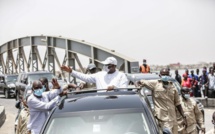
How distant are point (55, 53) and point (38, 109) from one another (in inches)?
987

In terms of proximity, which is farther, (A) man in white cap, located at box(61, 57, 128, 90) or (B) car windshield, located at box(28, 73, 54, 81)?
(B) car windshield, located at box(28, 73, 54, 81)

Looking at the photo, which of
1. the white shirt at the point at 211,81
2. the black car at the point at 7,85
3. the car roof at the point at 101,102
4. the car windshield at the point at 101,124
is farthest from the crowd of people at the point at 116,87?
the black car at the point at 7,85

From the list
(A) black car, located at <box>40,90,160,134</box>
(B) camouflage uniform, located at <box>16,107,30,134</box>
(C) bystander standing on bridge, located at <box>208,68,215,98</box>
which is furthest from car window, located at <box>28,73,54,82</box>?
(A) black car, located at <box>40,90,160,134</box>

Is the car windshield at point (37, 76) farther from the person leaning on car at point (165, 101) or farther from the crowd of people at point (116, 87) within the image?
the person leaning on car at point (165, 101)

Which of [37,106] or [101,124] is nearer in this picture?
[101,124]

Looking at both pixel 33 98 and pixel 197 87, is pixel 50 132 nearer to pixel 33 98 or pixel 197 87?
pixel 33 98

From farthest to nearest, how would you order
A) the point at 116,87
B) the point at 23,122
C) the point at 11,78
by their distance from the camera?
1. the point at 11,78
2. the point at 23,122
3. the point at 116,87

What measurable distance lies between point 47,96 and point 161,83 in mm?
1908

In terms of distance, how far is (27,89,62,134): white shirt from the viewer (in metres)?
5.99

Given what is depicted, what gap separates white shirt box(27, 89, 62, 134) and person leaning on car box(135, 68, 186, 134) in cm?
150

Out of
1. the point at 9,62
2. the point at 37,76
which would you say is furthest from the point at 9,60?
the point at 37,76

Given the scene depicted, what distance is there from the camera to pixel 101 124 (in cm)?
469

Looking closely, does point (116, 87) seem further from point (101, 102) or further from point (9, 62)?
point (9, 62)

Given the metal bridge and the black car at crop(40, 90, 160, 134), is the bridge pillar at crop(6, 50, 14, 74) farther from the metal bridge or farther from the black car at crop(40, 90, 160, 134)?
the black car at crop(40, 90, 160, 134)
